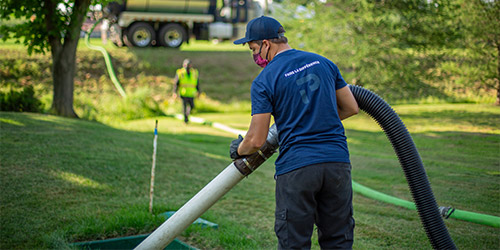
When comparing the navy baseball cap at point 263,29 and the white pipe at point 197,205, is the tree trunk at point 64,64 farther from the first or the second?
the navy baseball cap at point 263,29

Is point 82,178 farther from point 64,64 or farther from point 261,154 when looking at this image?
point 64,64

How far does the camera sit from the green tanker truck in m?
25.7

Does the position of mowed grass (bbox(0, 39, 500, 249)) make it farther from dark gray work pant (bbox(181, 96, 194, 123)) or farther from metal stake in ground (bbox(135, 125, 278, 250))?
dark gray work pant (bbox(181, 96, 194, 123))

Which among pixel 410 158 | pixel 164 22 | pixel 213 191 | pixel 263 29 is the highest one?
pixel 164 22

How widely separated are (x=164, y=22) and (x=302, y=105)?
2482cm

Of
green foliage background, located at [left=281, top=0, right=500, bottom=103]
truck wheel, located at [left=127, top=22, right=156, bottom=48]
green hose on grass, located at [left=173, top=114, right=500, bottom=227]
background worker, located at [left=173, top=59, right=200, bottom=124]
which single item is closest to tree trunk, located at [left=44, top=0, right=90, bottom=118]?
background worker, located at [left=173, top=59, right=200, bottom=124]

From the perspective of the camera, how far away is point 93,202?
652 cm

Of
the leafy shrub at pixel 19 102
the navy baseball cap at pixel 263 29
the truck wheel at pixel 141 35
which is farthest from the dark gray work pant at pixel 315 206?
the truck wheel at pixel 141 35

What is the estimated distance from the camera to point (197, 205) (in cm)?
399

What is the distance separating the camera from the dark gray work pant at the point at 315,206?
10.4 feet

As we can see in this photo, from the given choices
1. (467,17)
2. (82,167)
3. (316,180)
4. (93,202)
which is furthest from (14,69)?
(316,180)

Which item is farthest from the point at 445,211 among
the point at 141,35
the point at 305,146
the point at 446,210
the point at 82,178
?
the point at 141,35

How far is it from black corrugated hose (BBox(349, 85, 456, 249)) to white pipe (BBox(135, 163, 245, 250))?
3.87 feet

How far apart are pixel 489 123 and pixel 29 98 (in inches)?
417
